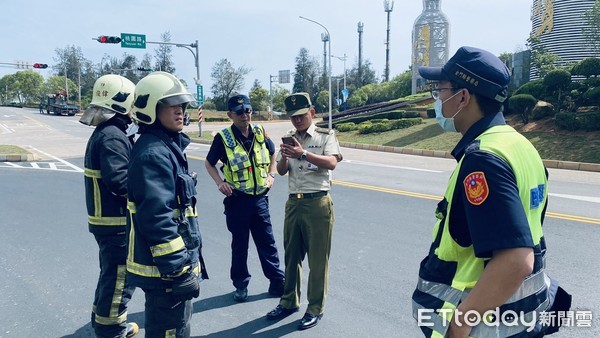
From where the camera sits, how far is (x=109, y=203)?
318 cm

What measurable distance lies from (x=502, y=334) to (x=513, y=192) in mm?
557

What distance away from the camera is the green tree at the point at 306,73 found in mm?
67000

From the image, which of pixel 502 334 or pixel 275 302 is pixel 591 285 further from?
pixel 502 334

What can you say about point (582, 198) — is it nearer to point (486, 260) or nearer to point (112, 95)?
point (486, 260)

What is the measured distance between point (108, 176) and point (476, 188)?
243cm

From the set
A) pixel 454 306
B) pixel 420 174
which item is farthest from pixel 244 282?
pixel 420 174

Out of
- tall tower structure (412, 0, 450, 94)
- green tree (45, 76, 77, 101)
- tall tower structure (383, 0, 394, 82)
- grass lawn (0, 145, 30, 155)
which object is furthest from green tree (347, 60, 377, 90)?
grass lawn (0, 145, 30, 155)

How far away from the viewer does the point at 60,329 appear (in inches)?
141

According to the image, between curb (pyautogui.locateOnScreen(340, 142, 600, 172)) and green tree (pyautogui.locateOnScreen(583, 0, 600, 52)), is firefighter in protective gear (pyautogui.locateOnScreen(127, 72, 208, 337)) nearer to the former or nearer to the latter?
curb (pyautogui.locateOnScreen(340, 142, 600, 172))

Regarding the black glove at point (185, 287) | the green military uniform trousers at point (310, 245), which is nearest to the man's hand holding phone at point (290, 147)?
the green military uniform trousers at point (310, 245)

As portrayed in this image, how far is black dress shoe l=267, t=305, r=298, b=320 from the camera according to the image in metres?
3.77

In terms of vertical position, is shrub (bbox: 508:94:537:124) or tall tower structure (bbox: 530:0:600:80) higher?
tall tower structure (bbox: 530:0:600:80)

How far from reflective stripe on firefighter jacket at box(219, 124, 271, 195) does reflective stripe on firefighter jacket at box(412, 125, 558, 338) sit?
259 centimetres

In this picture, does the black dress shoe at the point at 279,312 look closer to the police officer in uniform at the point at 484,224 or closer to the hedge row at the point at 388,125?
the police officer in uniform at the point at 484,224
